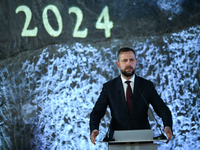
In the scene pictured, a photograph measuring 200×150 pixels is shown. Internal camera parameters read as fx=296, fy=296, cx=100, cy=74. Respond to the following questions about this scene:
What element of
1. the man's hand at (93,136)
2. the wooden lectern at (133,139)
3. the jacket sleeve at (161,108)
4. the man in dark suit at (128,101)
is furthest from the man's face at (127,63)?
the wooden lectern at (133,139)

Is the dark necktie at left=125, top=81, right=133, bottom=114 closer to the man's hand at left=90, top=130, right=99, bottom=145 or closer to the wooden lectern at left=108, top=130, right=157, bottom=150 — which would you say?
the man's hand at left=90, top=130, right=99, bottom=145

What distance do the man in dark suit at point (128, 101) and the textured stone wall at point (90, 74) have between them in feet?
3.37

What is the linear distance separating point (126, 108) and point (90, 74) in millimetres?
1236

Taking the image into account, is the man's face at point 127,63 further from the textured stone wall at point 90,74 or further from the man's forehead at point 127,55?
the textured stone wall at point 90,74

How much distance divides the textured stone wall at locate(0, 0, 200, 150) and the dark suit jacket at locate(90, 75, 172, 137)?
1029 millimetres

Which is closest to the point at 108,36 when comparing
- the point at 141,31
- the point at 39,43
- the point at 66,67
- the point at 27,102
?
the point at 141,31

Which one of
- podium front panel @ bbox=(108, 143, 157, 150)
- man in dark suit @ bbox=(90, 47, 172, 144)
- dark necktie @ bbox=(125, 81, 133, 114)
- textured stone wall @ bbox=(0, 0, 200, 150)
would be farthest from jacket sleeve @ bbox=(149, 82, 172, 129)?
textured stone wall @ bbox=(0, 0, 200, 150)

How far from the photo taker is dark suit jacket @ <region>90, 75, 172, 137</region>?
2270 mm

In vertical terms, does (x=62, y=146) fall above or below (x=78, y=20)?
below

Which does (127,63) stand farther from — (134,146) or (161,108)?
(134,146)

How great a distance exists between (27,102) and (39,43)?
713 mm

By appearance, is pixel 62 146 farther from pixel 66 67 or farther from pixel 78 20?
pixel 78 20

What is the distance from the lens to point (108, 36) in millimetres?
3490

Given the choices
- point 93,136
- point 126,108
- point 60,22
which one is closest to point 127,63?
point 126,108
